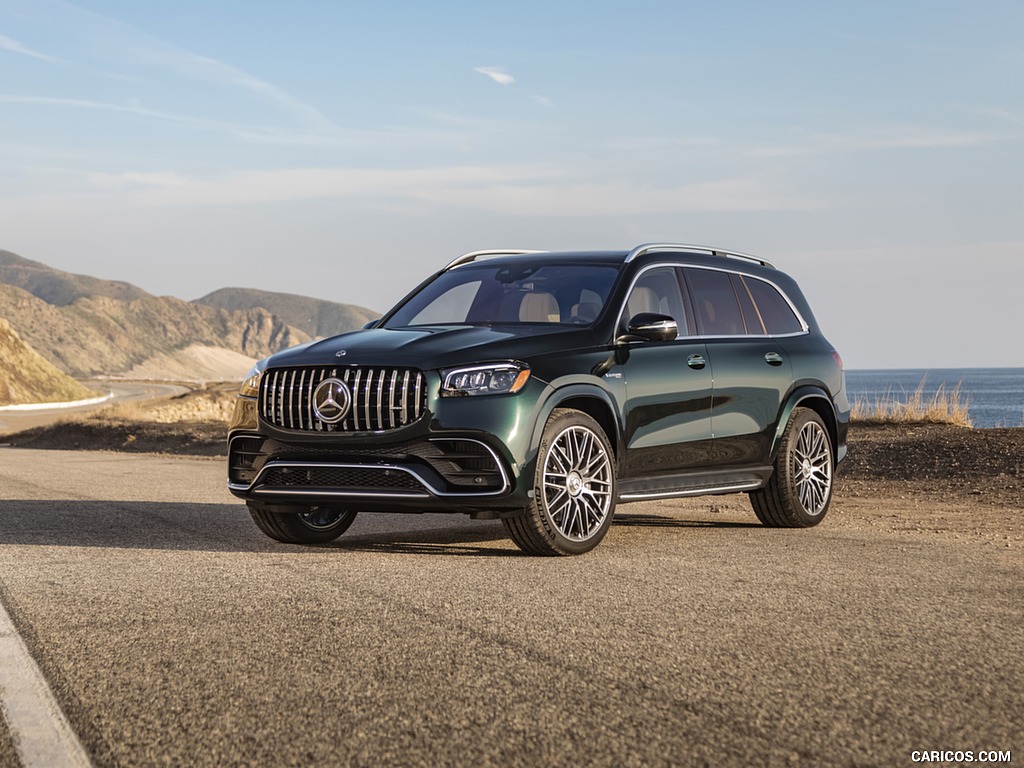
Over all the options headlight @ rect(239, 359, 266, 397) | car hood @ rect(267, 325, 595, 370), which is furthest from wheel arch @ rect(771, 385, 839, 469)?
headlight @ rect(239, 359, 266, 397)

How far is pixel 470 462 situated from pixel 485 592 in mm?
1226

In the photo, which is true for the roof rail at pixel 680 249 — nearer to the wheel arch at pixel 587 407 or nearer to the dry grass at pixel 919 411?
the wheel arch at pixel 587 407

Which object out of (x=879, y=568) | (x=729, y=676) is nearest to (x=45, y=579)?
(x=729, y=676)

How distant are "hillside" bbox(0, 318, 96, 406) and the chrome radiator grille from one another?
284 ft

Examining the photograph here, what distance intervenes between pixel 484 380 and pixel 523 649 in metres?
2.83

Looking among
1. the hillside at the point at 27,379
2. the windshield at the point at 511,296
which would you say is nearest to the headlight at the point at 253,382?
the windshield at the point at 511,296

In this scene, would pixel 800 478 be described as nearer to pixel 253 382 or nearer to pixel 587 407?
pixel 587 407

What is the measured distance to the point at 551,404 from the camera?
7961mm

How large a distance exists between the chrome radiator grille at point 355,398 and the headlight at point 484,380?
17 cm

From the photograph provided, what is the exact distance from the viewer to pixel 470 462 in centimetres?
774

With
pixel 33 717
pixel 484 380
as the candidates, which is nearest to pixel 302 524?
pixel 484 380

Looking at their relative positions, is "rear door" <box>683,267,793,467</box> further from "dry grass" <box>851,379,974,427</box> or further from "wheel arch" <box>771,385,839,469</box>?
"dry grass" <box>851,379,974,427</box>

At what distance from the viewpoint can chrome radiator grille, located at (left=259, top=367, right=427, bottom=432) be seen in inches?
309

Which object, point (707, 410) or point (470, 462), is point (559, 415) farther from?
point (707, 410)
